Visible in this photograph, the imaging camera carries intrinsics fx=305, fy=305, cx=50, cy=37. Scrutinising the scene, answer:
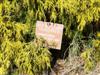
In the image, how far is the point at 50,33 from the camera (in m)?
3.30

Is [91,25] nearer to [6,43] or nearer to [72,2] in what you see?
[72,2]

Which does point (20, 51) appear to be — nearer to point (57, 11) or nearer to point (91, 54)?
point (57, 11)

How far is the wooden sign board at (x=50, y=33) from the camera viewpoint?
3.27 metres

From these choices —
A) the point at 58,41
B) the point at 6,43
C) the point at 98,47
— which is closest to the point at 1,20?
the point at 6,43

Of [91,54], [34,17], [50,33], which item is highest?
[34,17]

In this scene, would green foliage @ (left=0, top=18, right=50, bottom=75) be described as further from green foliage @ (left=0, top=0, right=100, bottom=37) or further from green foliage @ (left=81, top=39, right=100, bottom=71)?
green foliage @ (left=81, top=39, right=100, bottom=71)

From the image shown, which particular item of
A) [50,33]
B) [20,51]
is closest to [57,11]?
[50,33]

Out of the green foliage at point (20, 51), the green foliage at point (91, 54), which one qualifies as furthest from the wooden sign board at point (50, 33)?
the green foliage at point (91, 54)

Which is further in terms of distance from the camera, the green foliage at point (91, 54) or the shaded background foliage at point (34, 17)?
the green foliage at point (91, 54)

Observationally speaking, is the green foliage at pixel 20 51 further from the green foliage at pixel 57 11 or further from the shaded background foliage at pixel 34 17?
the green foliage at pixel 57 11

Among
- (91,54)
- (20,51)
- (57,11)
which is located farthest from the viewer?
(91,54)

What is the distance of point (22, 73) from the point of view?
11.2 feet

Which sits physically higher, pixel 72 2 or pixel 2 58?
pixel 72 2

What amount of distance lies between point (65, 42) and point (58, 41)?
0.43 m
